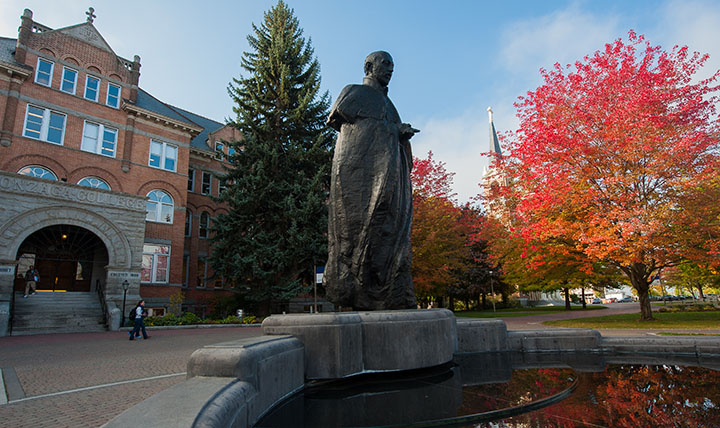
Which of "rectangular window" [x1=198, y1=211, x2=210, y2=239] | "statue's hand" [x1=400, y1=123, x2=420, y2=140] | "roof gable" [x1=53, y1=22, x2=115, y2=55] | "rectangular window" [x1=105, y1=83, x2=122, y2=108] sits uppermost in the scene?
"roof gable" [x1=53, y1=22, x2=115, y2=55]

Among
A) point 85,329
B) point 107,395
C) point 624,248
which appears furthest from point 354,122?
point 85,329

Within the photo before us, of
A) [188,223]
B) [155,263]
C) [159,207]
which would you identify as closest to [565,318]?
[155,263]

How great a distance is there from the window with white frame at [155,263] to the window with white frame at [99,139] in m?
6.51

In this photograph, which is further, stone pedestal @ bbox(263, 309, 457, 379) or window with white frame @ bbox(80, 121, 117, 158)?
window with white frame @ bbox(80, 121, 117, 158)

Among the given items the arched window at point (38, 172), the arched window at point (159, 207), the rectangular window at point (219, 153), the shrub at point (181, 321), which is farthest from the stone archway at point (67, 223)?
the rectangular window at point (219, 153)

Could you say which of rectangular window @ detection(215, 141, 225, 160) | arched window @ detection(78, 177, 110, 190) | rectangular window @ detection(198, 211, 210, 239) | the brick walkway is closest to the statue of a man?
the brick walkway

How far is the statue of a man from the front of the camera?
5.27 m

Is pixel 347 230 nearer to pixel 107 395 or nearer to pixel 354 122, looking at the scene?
pixel 354 122

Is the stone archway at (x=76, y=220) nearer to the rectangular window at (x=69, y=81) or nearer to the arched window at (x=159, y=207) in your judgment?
the arched window at (x=159, y=207)

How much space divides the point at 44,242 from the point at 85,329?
779cm

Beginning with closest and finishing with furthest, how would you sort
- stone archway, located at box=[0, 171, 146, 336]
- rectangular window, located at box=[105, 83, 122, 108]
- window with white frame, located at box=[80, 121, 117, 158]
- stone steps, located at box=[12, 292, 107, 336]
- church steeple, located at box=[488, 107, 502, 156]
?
stone steps, located at box=[12, 292, 107, 336] < stone archway, located at box=[0, 171, 146, 336] < window with white frame, located at box=[80, 121, 117, 158] < rectangular window, located at box=[105, 83, 122, 108] < church steeple, located at box=[488, 107, 502, 156]

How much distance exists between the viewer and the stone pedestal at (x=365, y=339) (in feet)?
12.8

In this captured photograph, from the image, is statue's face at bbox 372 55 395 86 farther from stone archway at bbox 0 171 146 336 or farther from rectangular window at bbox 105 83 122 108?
rectangular window at bbox 105 83 122 108

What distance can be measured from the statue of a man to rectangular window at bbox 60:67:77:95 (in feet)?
85.1
